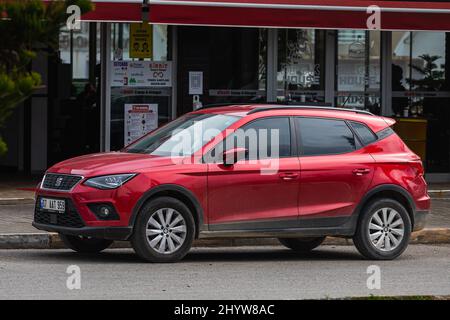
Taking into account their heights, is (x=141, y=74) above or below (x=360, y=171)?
above

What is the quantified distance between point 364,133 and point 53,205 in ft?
12.0

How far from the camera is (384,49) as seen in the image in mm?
17453

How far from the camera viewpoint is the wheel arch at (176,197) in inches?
386

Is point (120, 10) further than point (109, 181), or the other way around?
point (120, 10)

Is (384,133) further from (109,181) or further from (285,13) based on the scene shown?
(285,13)

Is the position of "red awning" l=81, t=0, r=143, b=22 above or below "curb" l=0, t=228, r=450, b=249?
above

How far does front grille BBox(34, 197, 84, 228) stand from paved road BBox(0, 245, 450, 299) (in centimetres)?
44

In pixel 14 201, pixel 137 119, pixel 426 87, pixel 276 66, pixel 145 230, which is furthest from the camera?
pixel 426 87

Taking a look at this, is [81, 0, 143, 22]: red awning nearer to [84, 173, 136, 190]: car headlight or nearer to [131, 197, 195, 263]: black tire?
[84, 173, 136, 190]: car headlight

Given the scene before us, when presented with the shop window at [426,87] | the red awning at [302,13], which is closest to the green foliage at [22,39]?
the red awning at [302,13]

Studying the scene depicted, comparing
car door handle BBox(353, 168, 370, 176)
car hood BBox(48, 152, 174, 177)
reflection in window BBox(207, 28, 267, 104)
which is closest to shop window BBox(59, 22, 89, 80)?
reflection in window BBox(207, 28, 267, 104)

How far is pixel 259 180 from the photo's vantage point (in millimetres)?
10273

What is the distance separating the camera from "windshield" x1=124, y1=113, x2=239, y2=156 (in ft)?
34.0

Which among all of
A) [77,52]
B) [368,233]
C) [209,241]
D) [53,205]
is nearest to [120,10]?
[77,52]
